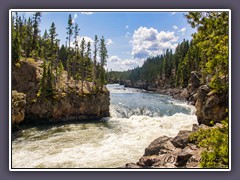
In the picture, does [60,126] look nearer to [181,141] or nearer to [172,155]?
[181,141]

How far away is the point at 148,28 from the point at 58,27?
2.24 m

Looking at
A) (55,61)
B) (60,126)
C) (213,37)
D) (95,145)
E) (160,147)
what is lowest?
(95,145)

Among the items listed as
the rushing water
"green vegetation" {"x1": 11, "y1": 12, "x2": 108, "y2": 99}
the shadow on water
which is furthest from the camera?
"green vegetation" {"x1": 11, "y1": 12, "x2": 108, "y2": 99}

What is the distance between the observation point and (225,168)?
536 cm

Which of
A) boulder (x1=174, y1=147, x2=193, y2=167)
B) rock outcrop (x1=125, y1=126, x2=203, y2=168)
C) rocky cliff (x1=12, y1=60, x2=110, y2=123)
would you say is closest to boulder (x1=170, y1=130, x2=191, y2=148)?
rock outcrop (x1=125, y1=126, x2=203, y2=168)

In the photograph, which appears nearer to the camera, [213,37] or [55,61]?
[213,37]

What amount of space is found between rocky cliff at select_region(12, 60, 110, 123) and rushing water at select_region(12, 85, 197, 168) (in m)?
1.19

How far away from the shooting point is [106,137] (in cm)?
1258

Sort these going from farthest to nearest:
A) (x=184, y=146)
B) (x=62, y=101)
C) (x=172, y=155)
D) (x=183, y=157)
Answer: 1. (x=62, y=101)
2. (x=184, y=146)
3. (x=172, y=155)
4. (x=183, y=157)

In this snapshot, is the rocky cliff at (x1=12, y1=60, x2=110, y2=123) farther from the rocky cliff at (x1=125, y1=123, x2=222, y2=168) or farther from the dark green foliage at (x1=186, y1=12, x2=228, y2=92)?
the dark green foliage at (x1=186, y1=12, x2=228, y2=92)

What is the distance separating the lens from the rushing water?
Result: 304 inches

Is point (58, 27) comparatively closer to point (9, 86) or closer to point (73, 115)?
point (9, 86)

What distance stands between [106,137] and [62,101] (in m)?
5.92

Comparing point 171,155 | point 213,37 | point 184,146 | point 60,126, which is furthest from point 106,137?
point 213,37
